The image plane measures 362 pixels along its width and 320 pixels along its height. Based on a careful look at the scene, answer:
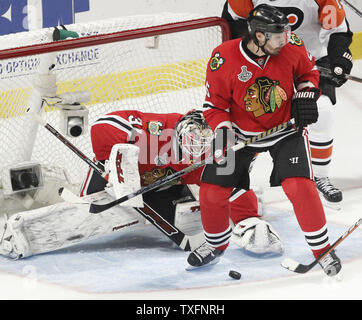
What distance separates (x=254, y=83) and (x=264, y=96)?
5cm

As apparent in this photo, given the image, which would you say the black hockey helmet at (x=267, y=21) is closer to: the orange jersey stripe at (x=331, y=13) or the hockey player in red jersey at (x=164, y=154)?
the hockey player in red jersey at (x=164, y=154)

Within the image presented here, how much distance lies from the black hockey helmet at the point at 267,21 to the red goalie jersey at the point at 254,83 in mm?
87

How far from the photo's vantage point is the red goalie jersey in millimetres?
2596

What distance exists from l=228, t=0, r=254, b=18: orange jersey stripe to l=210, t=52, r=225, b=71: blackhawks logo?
744mm

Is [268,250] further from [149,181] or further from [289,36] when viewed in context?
[289,36]

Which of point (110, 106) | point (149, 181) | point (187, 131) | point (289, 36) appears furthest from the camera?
point (110, 106)

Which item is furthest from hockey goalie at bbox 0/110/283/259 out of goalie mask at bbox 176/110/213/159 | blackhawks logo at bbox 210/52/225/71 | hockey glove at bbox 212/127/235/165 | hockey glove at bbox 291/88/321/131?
hockey glove at bbox 291/88/321/131

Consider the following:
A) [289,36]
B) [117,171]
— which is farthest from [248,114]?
[117,171]

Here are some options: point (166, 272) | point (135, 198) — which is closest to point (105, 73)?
point (135, 198)

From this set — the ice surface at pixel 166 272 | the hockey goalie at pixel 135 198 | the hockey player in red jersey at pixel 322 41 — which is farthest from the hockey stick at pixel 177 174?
the hockey player in red jersey at pixel 322 41

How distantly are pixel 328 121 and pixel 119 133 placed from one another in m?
0.96

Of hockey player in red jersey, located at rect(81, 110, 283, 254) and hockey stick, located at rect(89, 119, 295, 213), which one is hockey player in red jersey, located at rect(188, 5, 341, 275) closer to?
hockey stick, located at rect(89, 119, 295, 213)

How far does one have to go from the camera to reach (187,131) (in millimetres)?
2854

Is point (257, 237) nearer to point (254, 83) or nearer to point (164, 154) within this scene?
point (164, 154)
